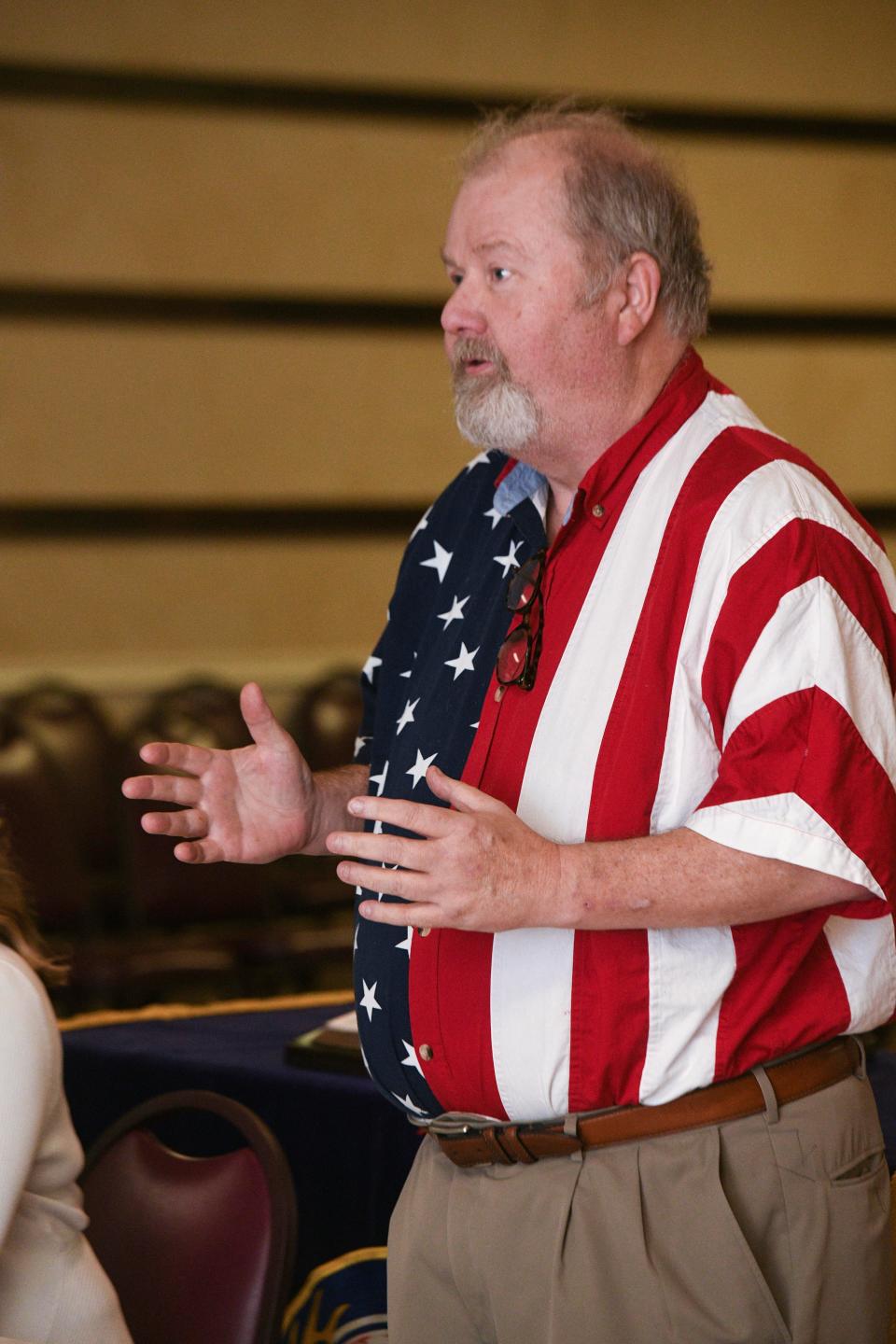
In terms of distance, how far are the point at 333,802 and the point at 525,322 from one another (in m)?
0.67

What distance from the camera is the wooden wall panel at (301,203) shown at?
486 cm

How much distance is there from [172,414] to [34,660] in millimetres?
932

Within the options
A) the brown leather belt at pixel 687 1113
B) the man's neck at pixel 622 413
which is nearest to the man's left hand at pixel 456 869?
the brown leather belt at pixel 687 1113

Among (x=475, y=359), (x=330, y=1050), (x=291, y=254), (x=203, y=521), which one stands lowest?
(x=330, y=1050)

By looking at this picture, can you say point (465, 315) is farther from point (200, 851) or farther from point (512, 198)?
point (200, 851)

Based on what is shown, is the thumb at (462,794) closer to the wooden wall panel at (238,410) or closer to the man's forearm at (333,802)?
the man's forearm at (333,802)

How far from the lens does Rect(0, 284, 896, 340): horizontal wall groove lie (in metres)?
4.90

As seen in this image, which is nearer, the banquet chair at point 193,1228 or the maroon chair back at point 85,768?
the banquet chair at point 193,1228

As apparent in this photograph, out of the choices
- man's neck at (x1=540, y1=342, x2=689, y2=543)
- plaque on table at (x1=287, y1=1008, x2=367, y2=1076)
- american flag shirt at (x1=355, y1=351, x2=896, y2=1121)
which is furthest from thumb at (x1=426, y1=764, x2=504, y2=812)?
plaque on table at (x1=287, y1=1008, x2=367, y2=1076)

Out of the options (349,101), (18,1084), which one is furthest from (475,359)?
(349,101)

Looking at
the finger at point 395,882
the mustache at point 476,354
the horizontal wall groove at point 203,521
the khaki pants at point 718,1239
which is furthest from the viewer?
the horizontal wall groove at point 203,521

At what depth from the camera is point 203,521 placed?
514 centimetres

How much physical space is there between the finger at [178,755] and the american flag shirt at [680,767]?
0.28 metres

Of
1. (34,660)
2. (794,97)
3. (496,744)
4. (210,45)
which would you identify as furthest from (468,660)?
(794,97)
